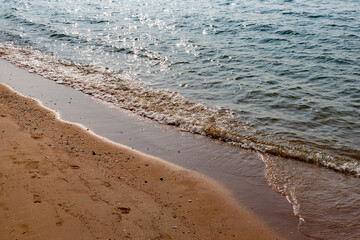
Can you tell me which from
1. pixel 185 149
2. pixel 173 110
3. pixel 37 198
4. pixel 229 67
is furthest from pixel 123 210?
pixel 229 67

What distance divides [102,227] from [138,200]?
0.87m

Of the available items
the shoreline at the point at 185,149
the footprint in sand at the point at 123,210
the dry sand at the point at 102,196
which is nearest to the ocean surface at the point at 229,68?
the shoreline at the point at 185,149

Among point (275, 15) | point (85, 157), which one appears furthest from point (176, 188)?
point (275, 15)

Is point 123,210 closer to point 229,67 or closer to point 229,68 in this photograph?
point 229,68

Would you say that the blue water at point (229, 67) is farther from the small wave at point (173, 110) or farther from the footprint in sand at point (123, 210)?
the footprint in sand at point (123, 210)

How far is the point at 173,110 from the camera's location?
29.6ft

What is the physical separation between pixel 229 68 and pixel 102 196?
836 cm

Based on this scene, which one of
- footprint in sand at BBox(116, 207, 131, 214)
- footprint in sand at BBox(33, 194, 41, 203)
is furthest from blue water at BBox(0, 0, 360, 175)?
footprint in sand at BBox(33, 194, 41, 203)

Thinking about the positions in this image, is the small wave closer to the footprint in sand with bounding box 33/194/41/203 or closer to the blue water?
the blue water

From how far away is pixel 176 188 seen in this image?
5.74 m

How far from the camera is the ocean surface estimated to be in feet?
25.7

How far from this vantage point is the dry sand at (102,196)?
14.9 ft

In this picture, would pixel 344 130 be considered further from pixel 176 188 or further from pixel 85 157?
pixel 85 157

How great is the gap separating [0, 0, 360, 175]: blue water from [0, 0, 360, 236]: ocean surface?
0.04 meters
